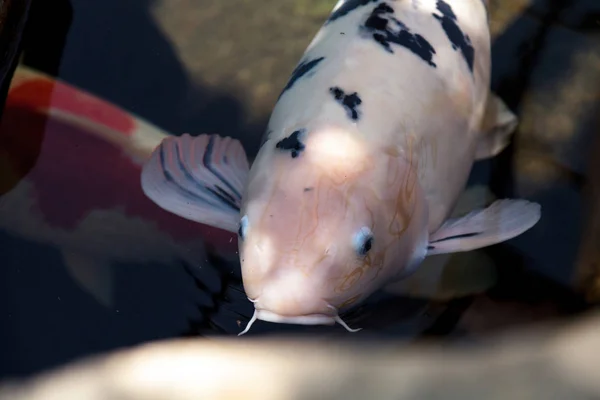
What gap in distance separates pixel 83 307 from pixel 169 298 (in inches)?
11.7

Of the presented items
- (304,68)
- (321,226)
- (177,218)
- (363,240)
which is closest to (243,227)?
(321,226)

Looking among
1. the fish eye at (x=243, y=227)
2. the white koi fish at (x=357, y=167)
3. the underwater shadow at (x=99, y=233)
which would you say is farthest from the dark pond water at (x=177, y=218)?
the fish eye at (x=243, y=227)

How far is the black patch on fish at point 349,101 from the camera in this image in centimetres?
205

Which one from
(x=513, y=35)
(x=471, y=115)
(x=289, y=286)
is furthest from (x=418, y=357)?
(x=513, y=35)

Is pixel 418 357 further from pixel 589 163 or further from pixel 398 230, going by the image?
pixel 589 163

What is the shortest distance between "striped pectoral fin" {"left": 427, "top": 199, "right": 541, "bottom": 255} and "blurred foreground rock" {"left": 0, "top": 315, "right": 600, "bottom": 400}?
0.99ft

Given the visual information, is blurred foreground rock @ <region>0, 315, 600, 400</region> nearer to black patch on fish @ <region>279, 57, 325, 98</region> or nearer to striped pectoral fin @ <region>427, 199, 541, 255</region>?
striped pectoral fin @ <region>427, 199, 541, 255</region>

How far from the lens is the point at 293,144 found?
2.00 metres

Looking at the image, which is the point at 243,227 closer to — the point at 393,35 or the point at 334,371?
the point at 334,371

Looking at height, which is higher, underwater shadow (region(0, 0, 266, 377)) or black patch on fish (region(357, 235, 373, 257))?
black patch on fish (region(357, 235, 373, 257))

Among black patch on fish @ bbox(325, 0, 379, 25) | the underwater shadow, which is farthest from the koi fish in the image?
black patch on fish @ bbox(325, 0, 379, 25)

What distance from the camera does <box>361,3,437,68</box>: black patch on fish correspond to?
223cm

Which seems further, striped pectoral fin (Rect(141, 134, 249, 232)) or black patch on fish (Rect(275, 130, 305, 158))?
striped pectoral fin (Rect(141, 134, 249, 232))

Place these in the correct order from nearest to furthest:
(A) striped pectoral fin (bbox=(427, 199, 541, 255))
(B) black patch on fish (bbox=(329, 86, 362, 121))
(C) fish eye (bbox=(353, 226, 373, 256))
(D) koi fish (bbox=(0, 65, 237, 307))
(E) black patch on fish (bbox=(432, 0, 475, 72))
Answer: (C) fish eye (bbox=(353, 226, 373, 256)) → (B) black patch on fish (bbox=(329, 86, 362, 121)) → (A) striped pectoral fin (bbox=(427, 199, 541, 255)) → (E) black patch on fish (bbox=(432, 0, 475, 72)) → (D) koi fish (bbox=(0, 65, 237, 307))
